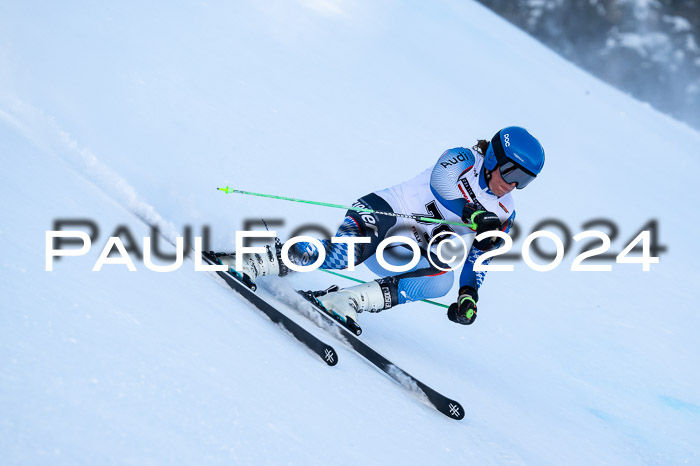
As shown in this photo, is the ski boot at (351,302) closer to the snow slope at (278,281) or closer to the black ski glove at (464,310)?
the snow slope at (278,281)

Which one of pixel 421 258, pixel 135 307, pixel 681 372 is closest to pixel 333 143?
pixel 421 258

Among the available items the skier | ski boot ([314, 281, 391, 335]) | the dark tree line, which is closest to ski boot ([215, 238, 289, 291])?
the skier

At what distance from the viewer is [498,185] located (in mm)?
3371

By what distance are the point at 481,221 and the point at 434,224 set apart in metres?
0.39

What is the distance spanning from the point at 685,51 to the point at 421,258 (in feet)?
111

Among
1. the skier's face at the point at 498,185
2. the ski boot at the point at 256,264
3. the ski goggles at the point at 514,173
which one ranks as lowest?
the ski boot at the point at 256,264

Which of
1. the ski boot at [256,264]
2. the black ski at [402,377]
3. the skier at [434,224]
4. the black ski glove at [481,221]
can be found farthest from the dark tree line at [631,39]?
the black ski at [402,377]

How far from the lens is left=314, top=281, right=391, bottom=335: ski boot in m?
3.32

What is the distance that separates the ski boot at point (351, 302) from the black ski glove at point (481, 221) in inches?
21.8

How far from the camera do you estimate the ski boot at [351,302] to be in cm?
332

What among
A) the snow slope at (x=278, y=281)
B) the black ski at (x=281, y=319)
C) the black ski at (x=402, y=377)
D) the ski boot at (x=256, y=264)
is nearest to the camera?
the snow slope at (x=278, y=281)

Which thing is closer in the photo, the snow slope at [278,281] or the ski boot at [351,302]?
the snow slope at [278,281]

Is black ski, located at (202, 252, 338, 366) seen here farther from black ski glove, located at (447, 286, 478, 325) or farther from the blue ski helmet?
the blue ski helmet

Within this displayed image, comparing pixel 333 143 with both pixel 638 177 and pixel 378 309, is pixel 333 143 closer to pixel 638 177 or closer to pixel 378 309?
pixel 378 309
